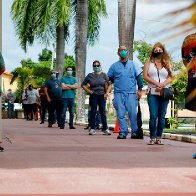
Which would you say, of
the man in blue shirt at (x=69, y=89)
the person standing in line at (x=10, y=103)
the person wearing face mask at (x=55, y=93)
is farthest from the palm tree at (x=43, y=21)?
the man in blue shirt at (x=69, y=89)

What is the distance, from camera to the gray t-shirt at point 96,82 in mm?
15289

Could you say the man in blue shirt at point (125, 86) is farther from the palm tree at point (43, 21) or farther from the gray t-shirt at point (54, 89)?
the palm tree at point (43, 21)

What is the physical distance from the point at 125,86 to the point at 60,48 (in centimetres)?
2032

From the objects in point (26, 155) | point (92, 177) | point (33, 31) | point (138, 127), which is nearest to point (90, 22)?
point (33, 31)

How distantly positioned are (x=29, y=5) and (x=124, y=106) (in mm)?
22416

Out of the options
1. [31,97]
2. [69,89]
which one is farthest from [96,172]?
[31,97]

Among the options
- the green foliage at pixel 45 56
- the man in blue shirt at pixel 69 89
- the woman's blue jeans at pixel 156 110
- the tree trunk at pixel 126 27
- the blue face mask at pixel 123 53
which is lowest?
the woman's blue jeans at pixel 156 110

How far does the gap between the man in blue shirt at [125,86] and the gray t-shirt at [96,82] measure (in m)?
1.57

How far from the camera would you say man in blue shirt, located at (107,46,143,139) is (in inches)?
532

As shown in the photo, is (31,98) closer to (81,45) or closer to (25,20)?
(81,45)

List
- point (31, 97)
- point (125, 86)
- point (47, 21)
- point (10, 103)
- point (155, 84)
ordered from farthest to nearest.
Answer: point (10, 103), point (47, 21), point (31, 97), point (125, 86), point (155, 84)

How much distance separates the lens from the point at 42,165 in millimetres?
7371

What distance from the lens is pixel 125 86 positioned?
13555 millimetres

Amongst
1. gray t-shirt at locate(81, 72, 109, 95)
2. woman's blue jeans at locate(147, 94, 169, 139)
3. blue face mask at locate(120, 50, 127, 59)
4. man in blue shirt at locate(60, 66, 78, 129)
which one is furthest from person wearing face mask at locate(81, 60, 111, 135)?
woman's blue jeans at locate(147, 94, 169, 139)
